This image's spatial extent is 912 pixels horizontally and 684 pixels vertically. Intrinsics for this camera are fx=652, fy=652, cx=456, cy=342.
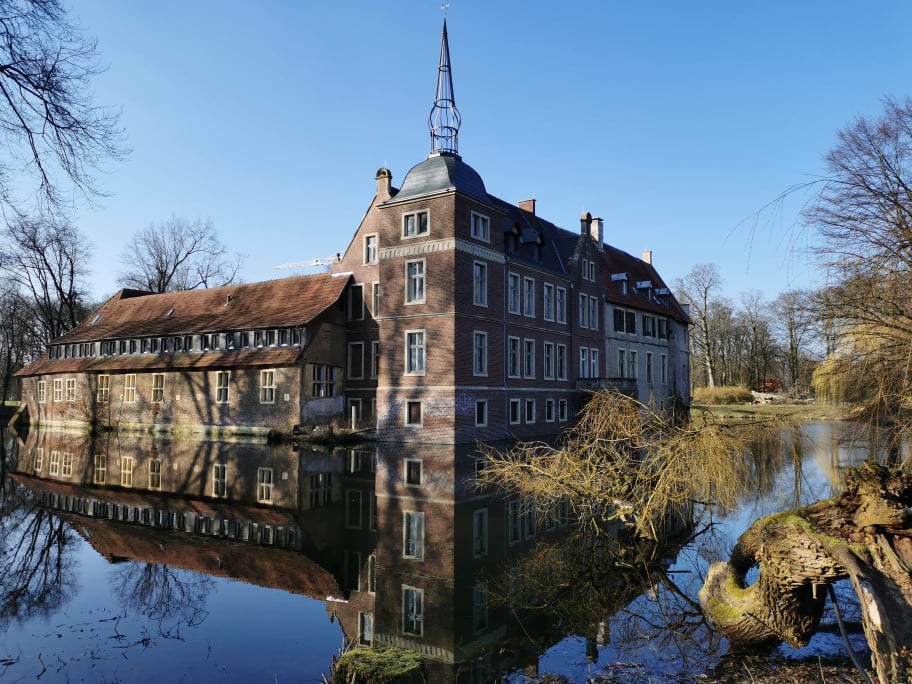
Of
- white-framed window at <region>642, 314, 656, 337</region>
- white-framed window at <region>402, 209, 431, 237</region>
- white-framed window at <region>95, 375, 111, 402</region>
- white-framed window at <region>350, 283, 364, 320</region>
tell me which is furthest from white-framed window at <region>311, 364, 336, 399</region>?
white-framed window at <region>642, 314, 656, 337</region>

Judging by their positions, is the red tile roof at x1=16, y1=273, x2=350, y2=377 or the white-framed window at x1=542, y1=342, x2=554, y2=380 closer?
the red tile roof at x1=16, y1=273, x2=350, y2=377

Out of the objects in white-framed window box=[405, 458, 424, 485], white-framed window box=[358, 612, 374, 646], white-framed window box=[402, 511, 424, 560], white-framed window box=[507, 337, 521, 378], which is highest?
white-framed window box=[507, 337, 521, 378]

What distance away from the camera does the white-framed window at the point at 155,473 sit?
57.8ft

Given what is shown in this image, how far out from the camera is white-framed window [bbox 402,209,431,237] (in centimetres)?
2850

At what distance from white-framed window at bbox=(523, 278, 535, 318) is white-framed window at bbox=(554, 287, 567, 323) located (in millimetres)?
2472

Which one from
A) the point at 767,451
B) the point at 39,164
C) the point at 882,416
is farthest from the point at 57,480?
the point at 882,416

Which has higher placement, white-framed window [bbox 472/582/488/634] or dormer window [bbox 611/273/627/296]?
dormer window [bbox 611/273/627/296]

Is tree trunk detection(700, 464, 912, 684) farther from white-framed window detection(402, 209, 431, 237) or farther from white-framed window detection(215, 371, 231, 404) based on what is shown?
white-framed window detection(215, 371, 231, 404)

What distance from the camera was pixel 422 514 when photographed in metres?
13.3

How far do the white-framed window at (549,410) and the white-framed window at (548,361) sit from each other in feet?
4.06

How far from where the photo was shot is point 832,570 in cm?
565

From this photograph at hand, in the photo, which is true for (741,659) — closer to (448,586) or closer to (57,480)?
(448,586)

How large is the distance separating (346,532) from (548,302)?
24140 mm

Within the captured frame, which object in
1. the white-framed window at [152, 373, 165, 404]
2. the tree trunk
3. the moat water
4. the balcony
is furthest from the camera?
the white-framed window at [152, 373, 165, 404]
